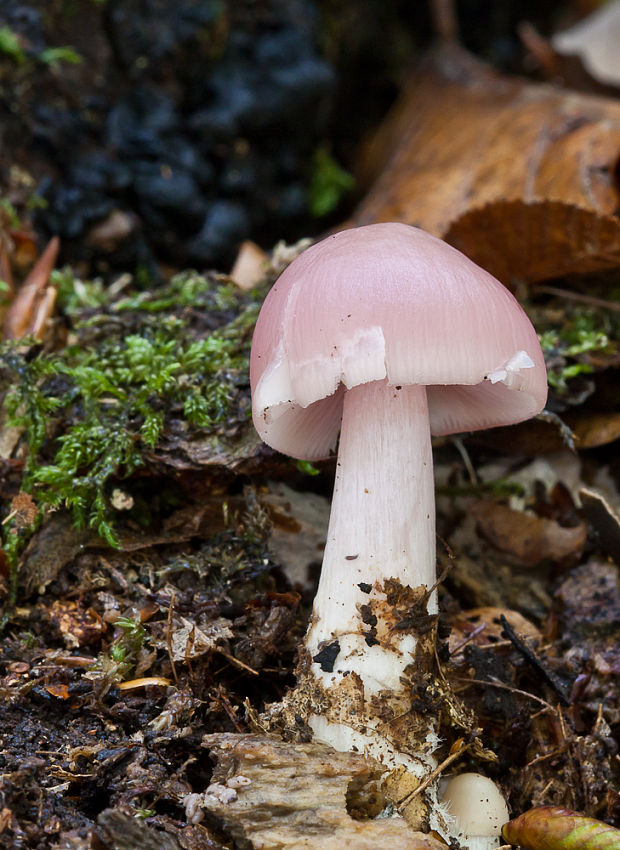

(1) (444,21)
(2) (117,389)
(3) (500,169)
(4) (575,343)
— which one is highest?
(1) (444,21)

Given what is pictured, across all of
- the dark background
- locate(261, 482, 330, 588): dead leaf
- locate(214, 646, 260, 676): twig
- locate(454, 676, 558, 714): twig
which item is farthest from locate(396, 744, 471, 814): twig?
the dark background

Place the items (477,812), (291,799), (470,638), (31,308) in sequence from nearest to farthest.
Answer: (291,799) → (477,812) → (470,638) → (31,308)

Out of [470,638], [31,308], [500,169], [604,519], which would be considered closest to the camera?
[470,638]

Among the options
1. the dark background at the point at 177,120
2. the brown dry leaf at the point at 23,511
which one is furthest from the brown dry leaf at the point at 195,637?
the dark background at the point at 177,120

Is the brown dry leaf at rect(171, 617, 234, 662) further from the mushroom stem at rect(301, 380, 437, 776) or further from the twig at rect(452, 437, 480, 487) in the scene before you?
the twig at rect(452, 437, 480, 487)

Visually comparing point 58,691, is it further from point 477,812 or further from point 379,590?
point 477,812

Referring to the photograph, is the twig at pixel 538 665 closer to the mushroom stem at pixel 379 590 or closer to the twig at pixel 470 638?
the twig at pixel 470 638

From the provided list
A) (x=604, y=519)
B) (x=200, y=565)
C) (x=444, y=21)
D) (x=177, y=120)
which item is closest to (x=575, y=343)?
(x=604, y=519)
